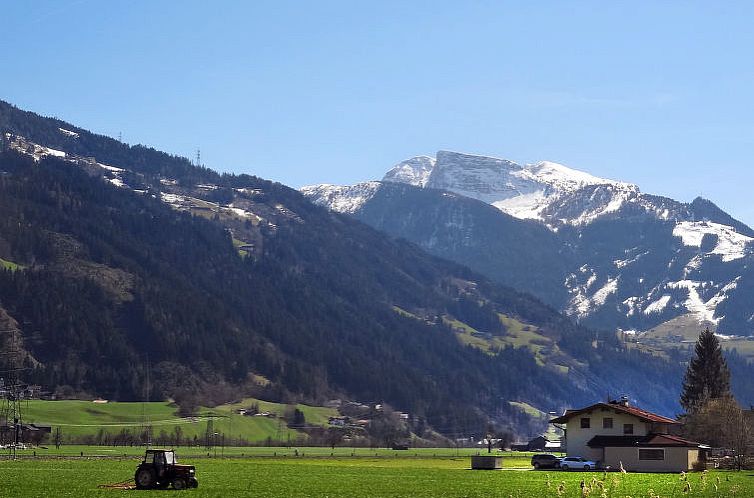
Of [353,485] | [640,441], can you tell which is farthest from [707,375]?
[353,485]

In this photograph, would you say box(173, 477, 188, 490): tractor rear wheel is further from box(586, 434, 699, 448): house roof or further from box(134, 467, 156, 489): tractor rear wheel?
box(586, 434, 699, 448): house roof

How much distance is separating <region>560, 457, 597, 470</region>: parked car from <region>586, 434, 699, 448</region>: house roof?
4.61 meters

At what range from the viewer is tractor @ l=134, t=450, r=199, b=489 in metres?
72.3

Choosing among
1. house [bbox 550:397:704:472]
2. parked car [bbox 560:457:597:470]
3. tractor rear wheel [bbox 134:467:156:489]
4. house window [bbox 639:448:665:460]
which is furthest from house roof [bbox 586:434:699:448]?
tractor rear wheel [bbox 134:467:156:489]

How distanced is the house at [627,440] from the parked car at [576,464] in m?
1.79

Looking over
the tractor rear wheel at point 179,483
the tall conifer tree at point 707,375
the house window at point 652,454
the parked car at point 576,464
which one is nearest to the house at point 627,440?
the house window at point 652,454

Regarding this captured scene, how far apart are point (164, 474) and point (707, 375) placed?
112m

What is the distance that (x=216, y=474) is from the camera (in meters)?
94.2

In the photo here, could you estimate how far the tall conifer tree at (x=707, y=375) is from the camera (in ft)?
538

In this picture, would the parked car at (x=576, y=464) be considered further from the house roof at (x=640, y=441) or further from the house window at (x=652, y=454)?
the house window at (x=652, y=454)

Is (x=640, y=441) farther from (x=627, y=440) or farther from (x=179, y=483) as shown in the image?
(x=179, y=483)

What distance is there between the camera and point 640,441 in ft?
405

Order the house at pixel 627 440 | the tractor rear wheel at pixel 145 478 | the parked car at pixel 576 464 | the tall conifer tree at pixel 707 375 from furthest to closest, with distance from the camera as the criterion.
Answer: the tall conifer tree at pixel 707 375 < the parked car at pixel 576 464 < the house at pixel 627 440 < the tractor rear wheel at pixel 145 478

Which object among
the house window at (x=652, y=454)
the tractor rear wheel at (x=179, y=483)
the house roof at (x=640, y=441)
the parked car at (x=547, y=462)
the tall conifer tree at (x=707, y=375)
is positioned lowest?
the tractor rear wheel at (x=179, y=483)
